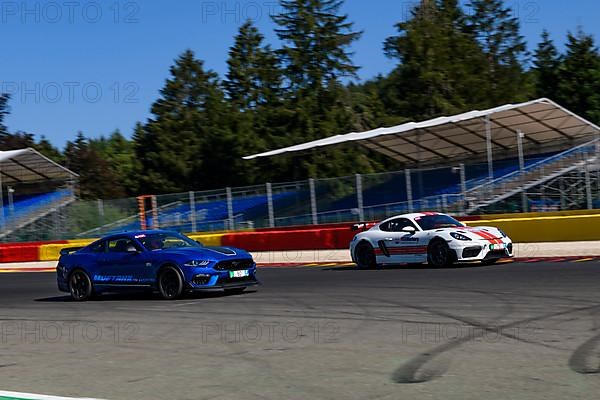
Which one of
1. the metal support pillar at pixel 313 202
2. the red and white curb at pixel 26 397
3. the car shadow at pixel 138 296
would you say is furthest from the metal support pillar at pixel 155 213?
the red and white curb at pixel 26 397

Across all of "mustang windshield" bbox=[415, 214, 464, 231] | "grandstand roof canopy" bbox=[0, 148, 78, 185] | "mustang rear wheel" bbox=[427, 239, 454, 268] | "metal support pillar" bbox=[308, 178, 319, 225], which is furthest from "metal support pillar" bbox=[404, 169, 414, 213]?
"grandstand roof canopy" bbox=[0, 148, 78, 185]

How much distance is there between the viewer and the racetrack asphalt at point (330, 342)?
678cm

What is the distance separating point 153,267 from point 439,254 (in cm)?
637

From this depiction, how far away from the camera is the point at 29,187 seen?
4441cm

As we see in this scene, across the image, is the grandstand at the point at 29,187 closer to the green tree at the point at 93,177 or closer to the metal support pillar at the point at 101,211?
the metal support pillar at the point at 101,211

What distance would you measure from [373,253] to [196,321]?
8.57m

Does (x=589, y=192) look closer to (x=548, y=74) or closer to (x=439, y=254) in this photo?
(x=439, y=254)

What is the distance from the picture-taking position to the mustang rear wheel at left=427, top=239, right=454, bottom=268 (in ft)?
59.2

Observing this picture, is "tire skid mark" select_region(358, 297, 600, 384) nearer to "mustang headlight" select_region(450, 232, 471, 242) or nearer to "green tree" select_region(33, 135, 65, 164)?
"mustang headlight" select_region(450, 232, 471, 242)

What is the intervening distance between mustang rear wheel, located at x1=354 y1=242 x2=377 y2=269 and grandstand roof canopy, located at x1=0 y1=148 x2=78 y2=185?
85.8ft

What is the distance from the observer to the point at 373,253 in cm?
1953

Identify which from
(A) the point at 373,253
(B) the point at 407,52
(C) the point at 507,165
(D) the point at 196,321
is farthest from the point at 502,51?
(D) the point at 196,321

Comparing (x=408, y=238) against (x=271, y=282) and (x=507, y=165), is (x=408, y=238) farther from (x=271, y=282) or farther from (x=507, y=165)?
(x=507, y=165)

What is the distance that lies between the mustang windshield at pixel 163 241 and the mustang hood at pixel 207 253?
338 mm
